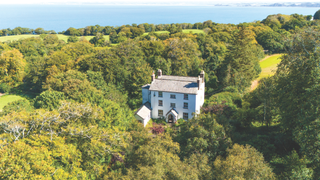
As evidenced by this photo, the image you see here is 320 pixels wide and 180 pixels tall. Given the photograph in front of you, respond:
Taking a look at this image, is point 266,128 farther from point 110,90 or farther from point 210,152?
point 110,90

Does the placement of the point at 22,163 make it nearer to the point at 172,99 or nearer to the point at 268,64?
the point at 172,99

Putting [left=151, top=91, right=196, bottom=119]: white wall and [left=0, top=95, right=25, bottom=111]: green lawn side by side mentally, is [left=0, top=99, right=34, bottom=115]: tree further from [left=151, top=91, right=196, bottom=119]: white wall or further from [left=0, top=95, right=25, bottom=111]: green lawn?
[left=0, top=95, right=25, bottom=111]: green lawn

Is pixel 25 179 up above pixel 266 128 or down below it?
above

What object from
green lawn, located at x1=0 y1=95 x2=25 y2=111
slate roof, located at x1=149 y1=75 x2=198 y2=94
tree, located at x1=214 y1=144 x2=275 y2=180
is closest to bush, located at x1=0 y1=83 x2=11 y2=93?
green lawn, located at x1=0 y1=95 x2=25 y2=111

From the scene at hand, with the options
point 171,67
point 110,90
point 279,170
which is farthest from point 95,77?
point 279,170

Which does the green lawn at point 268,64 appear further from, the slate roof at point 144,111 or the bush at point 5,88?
the bush at point 5,88

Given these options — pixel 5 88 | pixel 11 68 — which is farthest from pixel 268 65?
pixel 11 68
